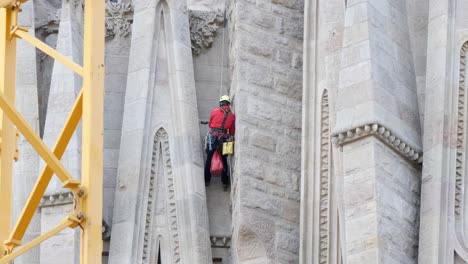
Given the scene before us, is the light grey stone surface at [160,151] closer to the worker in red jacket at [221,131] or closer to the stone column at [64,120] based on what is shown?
the worker in red jacket at [221,131]

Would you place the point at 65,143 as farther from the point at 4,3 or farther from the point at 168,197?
the point at 168,197

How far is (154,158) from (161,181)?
0.32 metres

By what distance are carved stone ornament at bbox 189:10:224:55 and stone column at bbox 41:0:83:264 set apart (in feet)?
4.71

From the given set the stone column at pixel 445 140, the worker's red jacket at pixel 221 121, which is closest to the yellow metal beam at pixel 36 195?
the stone column at pixel 445 140

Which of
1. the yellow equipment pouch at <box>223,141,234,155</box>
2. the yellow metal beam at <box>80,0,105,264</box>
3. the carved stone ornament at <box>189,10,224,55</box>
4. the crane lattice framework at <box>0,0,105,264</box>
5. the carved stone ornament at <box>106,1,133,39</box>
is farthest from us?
the carved stone ornament at <box>106,1,133,39</box>

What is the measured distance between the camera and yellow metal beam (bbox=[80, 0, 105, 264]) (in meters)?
25.0

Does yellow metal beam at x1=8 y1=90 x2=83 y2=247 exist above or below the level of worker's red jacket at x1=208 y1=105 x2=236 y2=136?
below

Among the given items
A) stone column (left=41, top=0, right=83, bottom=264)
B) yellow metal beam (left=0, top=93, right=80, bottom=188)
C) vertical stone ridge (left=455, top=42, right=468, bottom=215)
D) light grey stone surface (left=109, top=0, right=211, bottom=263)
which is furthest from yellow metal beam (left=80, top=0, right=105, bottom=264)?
light grey stone surface (left=109, top=0, right=211, bottom=263)

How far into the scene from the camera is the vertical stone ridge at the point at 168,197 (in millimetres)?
33062

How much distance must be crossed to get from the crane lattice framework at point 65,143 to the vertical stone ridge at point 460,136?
5.10m

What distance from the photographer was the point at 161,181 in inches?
1318

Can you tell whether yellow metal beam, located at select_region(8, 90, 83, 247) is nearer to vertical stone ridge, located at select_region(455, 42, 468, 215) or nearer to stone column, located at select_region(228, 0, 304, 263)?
vertical stone ridge, located at select_region(455, 42, 468, 215)

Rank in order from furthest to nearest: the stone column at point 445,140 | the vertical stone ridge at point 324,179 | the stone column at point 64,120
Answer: the stone column at point 64,120, the vertical stone ridge at point 324,179, the stone column at point 445,140

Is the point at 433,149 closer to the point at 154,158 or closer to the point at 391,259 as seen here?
the point at 391,259
